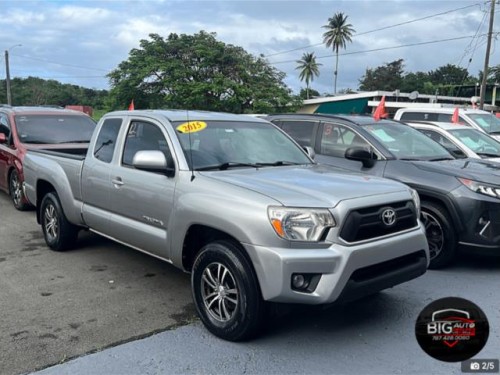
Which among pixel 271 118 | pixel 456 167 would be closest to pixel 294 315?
pixel 456 167

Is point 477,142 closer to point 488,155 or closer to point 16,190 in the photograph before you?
point 488,155

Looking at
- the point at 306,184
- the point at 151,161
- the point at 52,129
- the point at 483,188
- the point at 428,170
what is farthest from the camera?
the point at 52,129

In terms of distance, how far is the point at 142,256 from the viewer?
6027 millimetres

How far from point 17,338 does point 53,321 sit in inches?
14.1

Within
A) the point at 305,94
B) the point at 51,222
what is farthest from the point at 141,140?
the point at 305,94

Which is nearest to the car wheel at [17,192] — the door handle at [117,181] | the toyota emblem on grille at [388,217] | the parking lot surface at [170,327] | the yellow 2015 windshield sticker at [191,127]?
the parking lot surface at [170,327]

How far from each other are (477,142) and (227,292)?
24.3 feet

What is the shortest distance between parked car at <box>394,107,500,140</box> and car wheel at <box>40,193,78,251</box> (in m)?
8.92

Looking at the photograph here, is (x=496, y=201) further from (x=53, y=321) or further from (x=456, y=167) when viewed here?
(x=53, y=321)

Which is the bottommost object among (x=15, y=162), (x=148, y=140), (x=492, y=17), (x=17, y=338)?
(x=17, y=338)

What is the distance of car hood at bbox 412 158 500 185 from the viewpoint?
559cm

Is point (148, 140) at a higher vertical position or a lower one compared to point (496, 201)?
higher

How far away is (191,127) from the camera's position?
471cm

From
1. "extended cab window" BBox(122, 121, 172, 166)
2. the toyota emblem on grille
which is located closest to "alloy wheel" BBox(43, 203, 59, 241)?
"extended cab window" BBox(122, 121, 172, 166)
